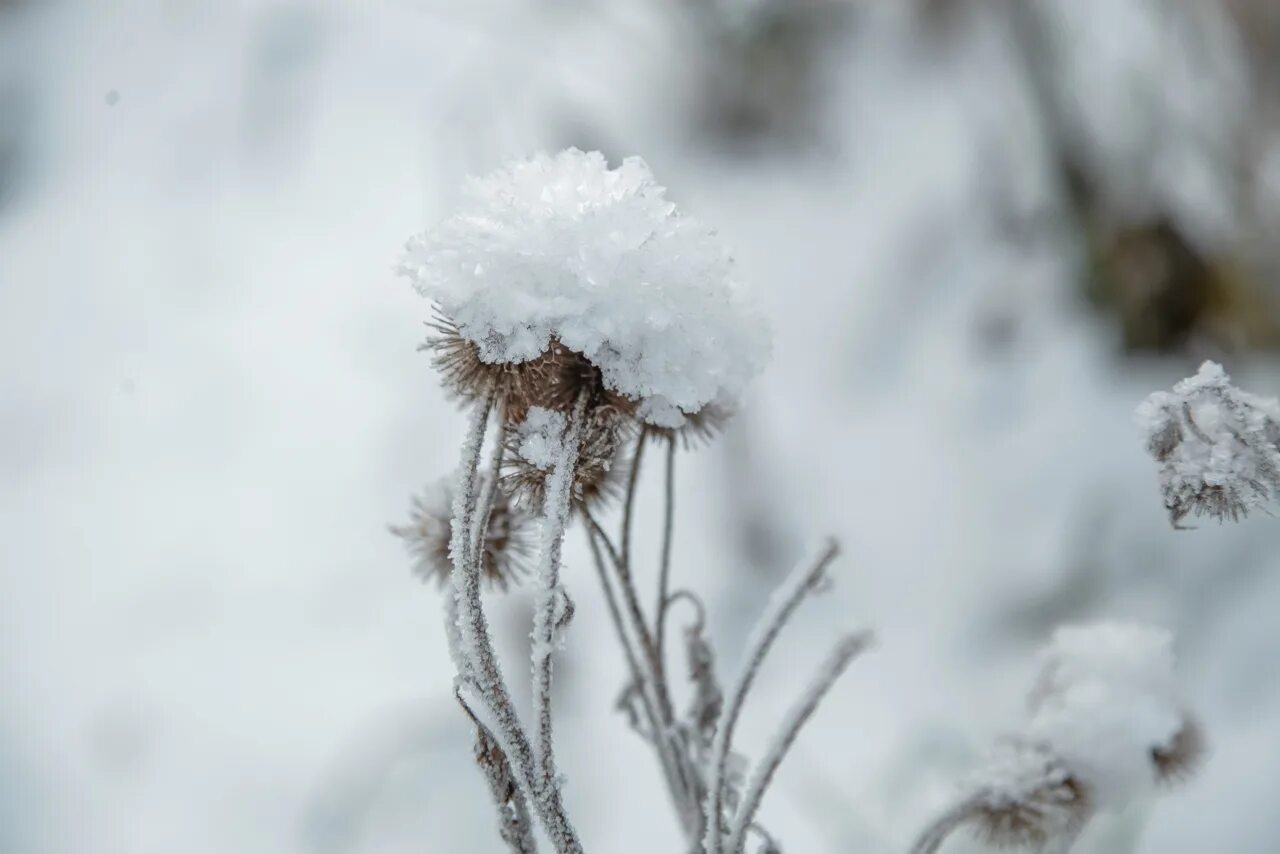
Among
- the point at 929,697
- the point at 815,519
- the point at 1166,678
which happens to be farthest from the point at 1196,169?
the point at 1166,678

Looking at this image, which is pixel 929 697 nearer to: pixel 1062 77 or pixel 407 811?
pixel 407 811

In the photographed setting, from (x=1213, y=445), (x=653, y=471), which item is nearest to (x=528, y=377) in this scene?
(x=1213, y=445)

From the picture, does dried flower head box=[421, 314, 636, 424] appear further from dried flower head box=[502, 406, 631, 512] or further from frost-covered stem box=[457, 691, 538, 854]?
frost-covered stem box=[457, 691, 538, 854]

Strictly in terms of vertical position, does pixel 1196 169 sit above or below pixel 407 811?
above

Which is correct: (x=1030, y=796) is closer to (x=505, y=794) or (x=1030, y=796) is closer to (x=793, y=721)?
(x=793, y=721)

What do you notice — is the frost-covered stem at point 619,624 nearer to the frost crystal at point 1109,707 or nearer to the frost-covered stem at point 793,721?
the frost-covered stem at point 793,721

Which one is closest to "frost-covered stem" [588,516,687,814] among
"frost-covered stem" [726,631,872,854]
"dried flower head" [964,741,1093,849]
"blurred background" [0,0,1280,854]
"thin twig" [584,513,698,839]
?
"thin twig" [584,513,698,839]

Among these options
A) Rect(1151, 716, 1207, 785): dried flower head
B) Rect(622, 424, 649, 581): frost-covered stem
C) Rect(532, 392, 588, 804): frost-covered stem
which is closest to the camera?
Rect(532, 392, 588, 804): frost-covered stem

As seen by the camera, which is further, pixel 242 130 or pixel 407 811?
pixel 242 130
